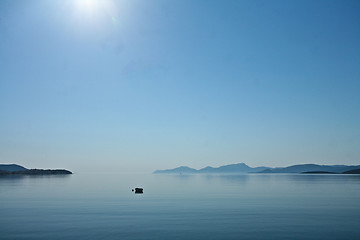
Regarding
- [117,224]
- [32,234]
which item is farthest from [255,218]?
[32,234]

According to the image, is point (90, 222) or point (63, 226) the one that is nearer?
point (63, 226)

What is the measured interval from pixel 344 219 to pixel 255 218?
11.5 meters

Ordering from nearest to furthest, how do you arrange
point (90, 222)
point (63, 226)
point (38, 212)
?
1. point (63, 226)
2. point (90, 222)
3. point (38, 212)

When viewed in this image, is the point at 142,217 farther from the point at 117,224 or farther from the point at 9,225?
the point at 9,225

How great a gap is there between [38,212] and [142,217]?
16.7 metres

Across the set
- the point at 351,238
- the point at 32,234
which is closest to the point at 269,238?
the point at 351,238

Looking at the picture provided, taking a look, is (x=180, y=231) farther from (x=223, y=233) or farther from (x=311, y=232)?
(x=311, y=232)

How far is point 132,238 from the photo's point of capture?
1021 inches

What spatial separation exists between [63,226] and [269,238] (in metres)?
22.5

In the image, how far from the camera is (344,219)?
117 ft

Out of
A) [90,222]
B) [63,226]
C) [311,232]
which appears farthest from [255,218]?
[63,226]

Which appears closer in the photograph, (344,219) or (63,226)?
(63,226)

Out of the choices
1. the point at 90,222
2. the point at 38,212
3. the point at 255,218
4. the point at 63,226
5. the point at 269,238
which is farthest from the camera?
the point at 38,212

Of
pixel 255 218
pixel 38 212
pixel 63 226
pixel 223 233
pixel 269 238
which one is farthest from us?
pixel 38 212
